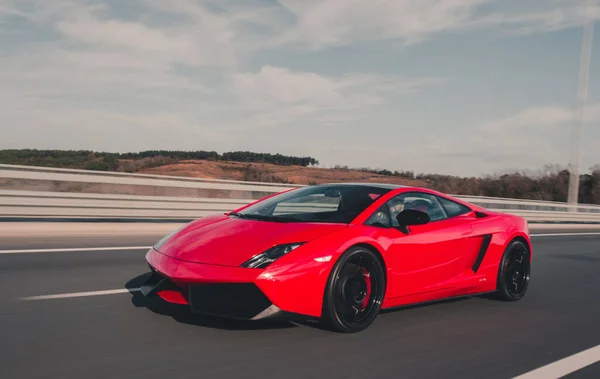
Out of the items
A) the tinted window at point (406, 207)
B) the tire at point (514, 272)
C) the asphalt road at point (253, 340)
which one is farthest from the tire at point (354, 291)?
the tire at point (514, 272)

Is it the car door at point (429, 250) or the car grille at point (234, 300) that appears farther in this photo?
the car door at point (429, 250)

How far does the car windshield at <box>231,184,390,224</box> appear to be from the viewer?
5641 mm

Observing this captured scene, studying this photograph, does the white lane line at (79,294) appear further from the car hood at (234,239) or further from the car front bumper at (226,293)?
the car front bumper at (226,293)

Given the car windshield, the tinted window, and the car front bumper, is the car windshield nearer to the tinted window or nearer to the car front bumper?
the tinted window

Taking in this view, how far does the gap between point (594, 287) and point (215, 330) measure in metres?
5.78

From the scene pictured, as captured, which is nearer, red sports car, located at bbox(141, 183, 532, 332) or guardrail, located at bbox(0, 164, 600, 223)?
red sports car, located at bbox(141, 183, 532, 332)

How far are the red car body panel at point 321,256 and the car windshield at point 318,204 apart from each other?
13 centimetres

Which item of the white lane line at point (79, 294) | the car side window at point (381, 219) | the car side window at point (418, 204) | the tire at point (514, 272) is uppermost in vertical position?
the car side window at point (418, 204)

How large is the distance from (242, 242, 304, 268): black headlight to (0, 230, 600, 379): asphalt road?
22.4 inches

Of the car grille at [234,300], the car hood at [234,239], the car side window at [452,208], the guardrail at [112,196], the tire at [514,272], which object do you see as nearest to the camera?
the car grille at [234,300]

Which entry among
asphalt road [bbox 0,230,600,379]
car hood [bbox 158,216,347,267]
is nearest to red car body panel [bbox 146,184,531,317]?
car hood [bbox 158,216,347,267]

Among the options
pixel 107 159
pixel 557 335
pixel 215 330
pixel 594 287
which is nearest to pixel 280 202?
pixel 215 330

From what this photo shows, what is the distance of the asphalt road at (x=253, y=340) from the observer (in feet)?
13.7

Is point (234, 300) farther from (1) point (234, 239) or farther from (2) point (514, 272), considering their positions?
(2) point (514, 272)
